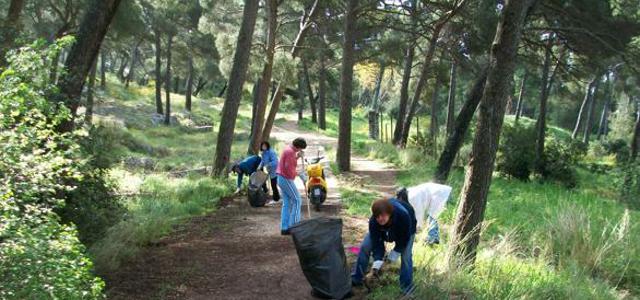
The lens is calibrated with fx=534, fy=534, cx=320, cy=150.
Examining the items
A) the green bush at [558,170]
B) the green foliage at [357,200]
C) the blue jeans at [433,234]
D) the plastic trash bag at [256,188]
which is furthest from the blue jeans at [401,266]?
the green bush at [558,170]

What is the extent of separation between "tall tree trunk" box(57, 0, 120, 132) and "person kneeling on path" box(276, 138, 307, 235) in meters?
3.07

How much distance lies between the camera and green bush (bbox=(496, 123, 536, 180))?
57.1ft

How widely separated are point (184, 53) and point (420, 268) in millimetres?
31863

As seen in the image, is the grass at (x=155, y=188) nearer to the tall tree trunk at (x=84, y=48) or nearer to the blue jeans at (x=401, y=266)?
the tall tree trunk at (x=84, y=48)

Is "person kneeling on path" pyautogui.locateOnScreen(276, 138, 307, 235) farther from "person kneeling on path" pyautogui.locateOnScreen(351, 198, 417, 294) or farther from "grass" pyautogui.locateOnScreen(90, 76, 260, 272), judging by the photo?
"person kneeling on path" pyautogui.locateOnScreen(351, 198, 417, 294)

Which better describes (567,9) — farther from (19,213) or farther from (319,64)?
(319,64)

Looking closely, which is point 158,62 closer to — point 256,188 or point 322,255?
point 256,188

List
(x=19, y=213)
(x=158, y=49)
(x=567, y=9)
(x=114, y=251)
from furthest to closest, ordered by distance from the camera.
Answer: (x=158, y=49) < (x=567, y=9) < (x=114, y=251) < (x=19, y=213)

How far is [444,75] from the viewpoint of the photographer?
25297mm

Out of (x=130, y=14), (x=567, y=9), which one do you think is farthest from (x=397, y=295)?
(x=130, y=14)

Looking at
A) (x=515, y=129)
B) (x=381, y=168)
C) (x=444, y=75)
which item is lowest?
(x=381, y=168)

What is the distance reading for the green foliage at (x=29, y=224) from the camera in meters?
3.36

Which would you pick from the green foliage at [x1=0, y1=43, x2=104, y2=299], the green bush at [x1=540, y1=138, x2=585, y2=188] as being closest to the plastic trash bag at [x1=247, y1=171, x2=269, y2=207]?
the green foliage at [x1=0, y1=43, x2=104, y2=299]

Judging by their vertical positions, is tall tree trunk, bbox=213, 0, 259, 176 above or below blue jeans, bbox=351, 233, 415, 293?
above
